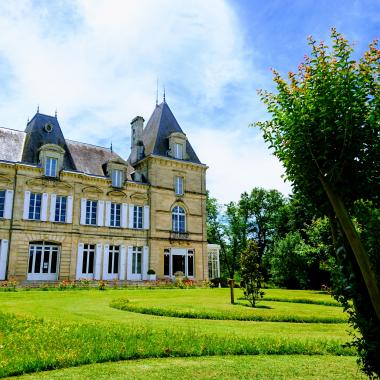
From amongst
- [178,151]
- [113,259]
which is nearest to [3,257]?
[113,259]

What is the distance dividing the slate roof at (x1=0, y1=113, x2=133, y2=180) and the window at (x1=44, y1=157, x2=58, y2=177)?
0.68m

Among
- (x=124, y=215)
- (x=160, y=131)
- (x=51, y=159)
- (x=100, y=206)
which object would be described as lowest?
(x=124, y=215)

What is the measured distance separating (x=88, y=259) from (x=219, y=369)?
23.0 meters

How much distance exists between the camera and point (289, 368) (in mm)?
5645

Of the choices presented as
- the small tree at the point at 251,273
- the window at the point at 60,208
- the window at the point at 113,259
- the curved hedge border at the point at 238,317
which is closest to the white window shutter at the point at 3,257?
the window at the point at 60,208

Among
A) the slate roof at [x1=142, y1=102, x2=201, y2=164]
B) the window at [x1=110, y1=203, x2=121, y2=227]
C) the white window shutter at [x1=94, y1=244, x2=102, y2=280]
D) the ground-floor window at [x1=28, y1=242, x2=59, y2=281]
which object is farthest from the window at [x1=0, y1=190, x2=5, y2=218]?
the slate roof at [x1=142, y1=102, x2=201, y2=164]

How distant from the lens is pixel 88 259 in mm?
27094

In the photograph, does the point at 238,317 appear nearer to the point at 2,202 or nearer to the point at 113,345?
the point at 113,345

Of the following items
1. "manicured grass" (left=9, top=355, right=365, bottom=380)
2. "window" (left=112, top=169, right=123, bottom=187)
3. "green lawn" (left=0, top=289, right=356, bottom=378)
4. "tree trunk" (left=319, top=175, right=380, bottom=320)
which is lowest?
"manicured grass" (left=9, top=355, right=365, bottom=380)

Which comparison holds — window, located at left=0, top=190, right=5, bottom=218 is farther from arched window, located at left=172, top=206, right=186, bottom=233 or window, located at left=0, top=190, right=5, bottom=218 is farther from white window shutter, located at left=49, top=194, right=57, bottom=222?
arched window, located at left=172, top=206, right=186, bottom=233

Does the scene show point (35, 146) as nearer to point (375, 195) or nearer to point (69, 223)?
point (69, 223)

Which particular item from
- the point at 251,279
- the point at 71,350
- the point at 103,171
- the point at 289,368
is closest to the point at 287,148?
the point at 289,368

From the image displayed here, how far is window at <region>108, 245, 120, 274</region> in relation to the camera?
2797 cm

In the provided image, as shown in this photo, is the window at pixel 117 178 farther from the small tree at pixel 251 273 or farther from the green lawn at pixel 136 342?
the green lawn at pixel 136 342
